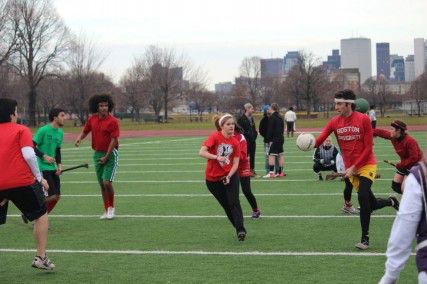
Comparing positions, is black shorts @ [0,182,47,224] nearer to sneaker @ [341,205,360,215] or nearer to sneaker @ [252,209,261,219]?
sneaker @ [252,209,261,219]

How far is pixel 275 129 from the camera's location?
1789 centimetres

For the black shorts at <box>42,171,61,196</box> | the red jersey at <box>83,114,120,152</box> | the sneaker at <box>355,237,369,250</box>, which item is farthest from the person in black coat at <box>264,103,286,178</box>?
the sneaker at <box>355,237,369,250</box>

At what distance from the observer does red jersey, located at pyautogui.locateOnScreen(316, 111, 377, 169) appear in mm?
8820

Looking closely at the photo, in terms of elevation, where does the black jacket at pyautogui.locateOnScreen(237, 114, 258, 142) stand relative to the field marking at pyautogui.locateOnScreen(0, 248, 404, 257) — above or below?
above

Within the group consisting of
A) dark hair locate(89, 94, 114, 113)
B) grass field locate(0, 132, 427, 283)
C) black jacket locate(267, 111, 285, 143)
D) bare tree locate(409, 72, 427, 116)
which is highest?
bare tree locate(409, 72, 427, 116)

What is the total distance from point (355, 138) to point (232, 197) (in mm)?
1846

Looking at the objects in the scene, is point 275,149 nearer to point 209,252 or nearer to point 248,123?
point 248,123

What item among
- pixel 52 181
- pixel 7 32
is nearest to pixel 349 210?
pixel 52 181

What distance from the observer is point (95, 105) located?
1164 cm

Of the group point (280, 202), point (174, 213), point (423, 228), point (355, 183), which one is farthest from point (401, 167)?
point (423, 228)

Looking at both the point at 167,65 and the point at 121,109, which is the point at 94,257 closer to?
the point at 167,65

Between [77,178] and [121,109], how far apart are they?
333 ft

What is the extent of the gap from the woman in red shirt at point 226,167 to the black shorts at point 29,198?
8.22 ft

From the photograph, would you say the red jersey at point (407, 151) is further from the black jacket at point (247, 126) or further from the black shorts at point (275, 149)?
the black shorts at point (275, 149)
